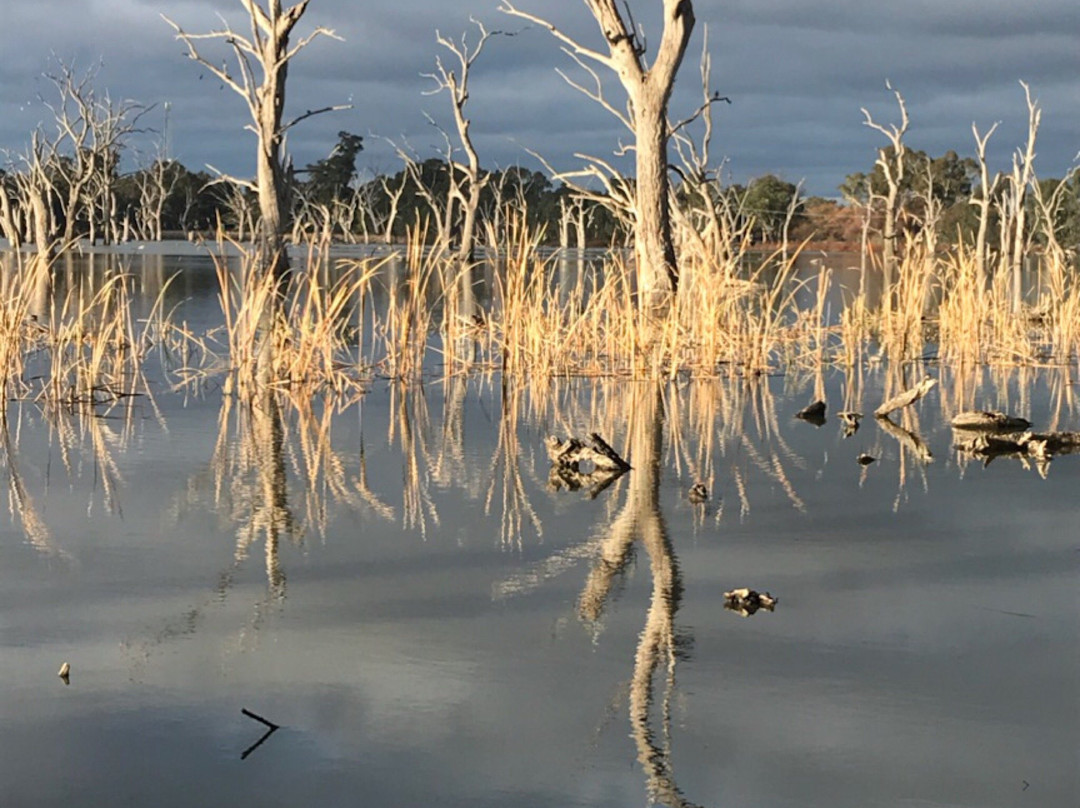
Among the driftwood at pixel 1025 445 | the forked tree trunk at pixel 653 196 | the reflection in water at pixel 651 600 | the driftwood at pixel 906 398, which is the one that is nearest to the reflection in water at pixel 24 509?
the reflection in water at pixel 651 600

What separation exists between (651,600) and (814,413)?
391cm

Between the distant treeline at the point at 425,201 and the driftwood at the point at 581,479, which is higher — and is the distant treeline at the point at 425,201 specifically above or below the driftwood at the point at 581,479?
above

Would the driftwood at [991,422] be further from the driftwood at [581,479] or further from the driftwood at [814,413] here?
the driftwood at [581,479]

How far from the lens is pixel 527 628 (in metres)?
3.41

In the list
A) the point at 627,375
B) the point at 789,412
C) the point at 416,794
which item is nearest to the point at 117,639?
the point at 416,794

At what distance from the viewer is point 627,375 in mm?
9039

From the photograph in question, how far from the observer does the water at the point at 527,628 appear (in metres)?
2.54

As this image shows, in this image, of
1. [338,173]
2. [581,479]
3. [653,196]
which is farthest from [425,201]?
[581,479]

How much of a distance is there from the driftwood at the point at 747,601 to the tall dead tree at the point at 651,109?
7.48m

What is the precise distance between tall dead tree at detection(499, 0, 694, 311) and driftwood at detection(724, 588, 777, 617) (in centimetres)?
748

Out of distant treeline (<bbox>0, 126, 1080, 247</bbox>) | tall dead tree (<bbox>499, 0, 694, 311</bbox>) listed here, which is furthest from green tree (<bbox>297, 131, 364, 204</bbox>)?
tall dead tree (<bbox>499, 0, 694, 311</bbox>)

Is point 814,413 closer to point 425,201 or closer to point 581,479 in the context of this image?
point 581,479

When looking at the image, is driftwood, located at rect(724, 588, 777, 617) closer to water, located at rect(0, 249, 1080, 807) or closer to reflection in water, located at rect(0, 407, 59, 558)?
water, located at rect(0, 249, 1080, 807)

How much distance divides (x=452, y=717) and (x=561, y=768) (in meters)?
0.31
